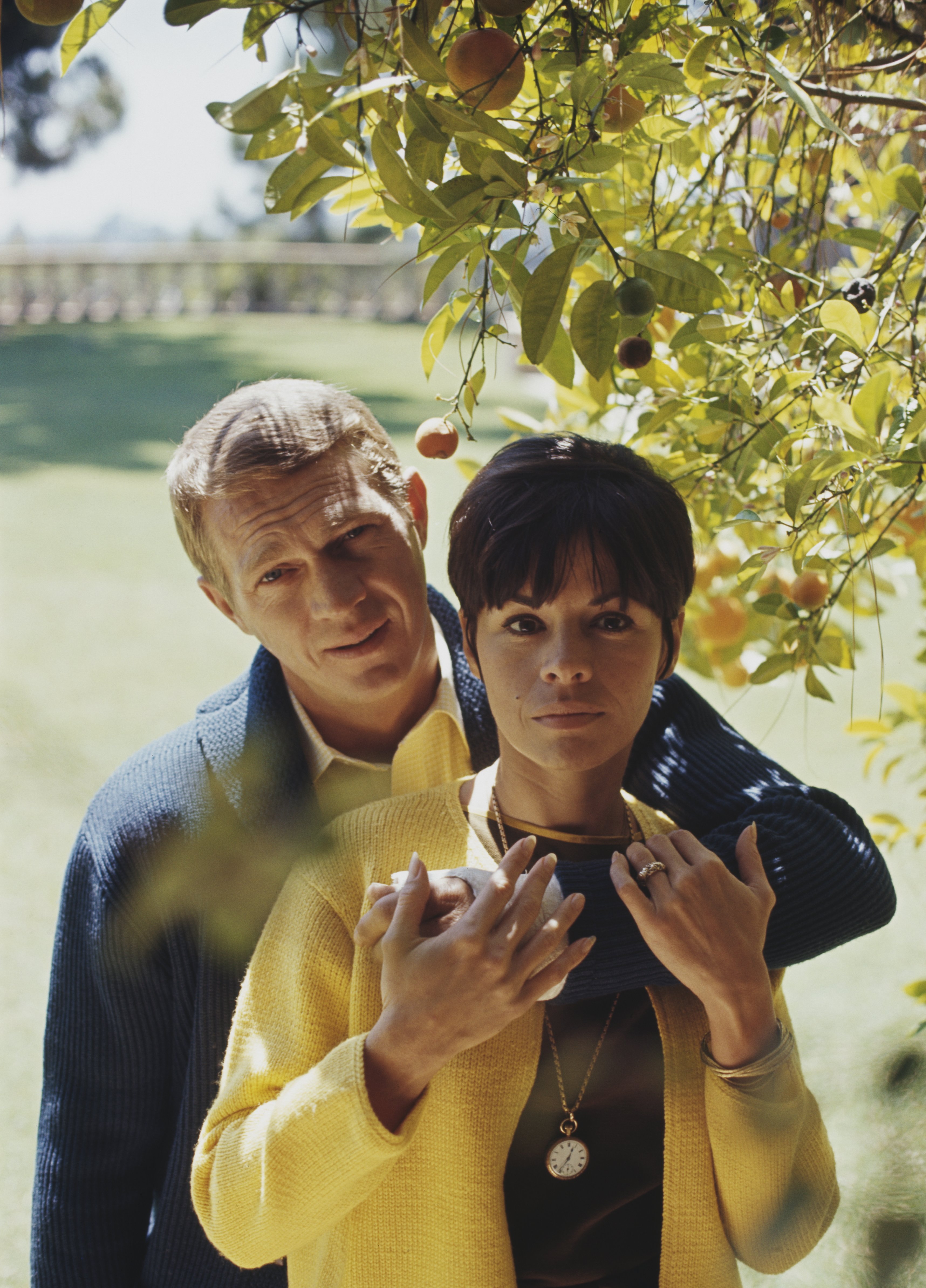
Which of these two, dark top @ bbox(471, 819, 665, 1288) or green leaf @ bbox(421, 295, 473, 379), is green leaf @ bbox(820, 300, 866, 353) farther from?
dark top @ bbox(471, 819, 665, 1288)

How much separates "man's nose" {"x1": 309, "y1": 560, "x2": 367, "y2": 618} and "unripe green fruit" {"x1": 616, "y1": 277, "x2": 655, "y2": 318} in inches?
17.8

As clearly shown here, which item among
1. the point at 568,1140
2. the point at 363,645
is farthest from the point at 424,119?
the point at 568,1140

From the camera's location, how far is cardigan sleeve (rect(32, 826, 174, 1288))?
1201mm

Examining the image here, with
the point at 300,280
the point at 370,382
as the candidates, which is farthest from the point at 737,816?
the point at 300,280

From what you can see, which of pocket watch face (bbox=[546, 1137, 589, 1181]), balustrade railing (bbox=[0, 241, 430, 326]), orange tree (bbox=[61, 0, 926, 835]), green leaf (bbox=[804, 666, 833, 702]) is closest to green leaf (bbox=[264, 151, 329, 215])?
orange tree (bbox=[61, 0, 926, 835])

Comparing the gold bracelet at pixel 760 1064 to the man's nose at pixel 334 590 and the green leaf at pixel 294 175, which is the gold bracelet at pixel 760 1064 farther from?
the green leaf at pixel 294 175

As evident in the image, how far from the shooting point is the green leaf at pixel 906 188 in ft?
3.19

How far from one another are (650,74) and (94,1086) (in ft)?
3.70

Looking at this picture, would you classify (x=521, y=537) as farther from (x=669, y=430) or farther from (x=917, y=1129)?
(x=917, y=1129)

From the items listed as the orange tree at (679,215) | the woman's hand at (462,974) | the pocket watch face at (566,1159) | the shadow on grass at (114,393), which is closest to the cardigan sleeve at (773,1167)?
the pocket watch face at (566,1159)

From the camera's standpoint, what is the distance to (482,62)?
753 millimetres

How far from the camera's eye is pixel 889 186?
99cm

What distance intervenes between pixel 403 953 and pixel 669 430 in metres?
0.71

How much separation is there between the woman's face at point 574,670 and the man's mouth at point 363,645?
25 centimetres
